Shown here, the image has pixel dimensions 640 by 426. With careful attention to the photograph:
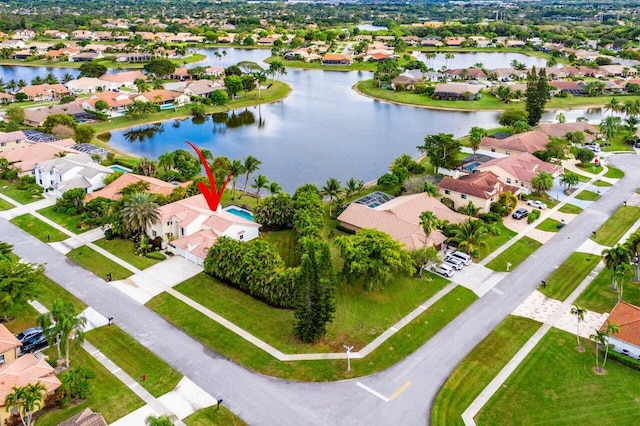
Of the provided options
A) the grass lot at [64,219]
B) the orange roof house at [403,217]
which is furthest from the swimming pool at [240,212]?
the grass lot at [64,219]

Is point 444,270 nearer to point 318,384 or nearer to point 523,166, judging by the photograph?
point 318,384

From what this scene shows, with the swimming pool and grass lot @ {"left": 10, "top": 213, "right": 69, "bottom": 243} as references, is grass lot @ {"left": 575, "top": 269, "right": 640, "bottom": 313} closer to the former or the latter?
the swimming pool

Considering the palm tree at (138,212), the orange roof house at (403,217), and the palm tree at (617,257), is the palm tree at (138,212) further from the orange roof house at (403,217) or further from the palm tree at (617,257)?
the palm tree at (617,257)

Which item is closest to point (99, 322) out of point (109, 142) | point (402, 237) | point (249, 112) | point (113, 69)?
point (402, 237)

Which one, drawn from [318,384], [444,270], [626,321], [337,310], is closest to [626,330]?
[626,321]

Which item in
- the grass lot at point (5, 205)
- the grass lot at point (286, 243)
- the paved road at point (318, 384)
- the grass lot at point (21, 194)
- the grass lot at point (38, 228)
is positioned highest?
the grass lot at point (21, 194)

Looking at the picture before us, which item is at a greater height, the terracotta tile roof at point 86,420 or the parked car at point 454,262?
the terracotta tile roof at point 86,420
